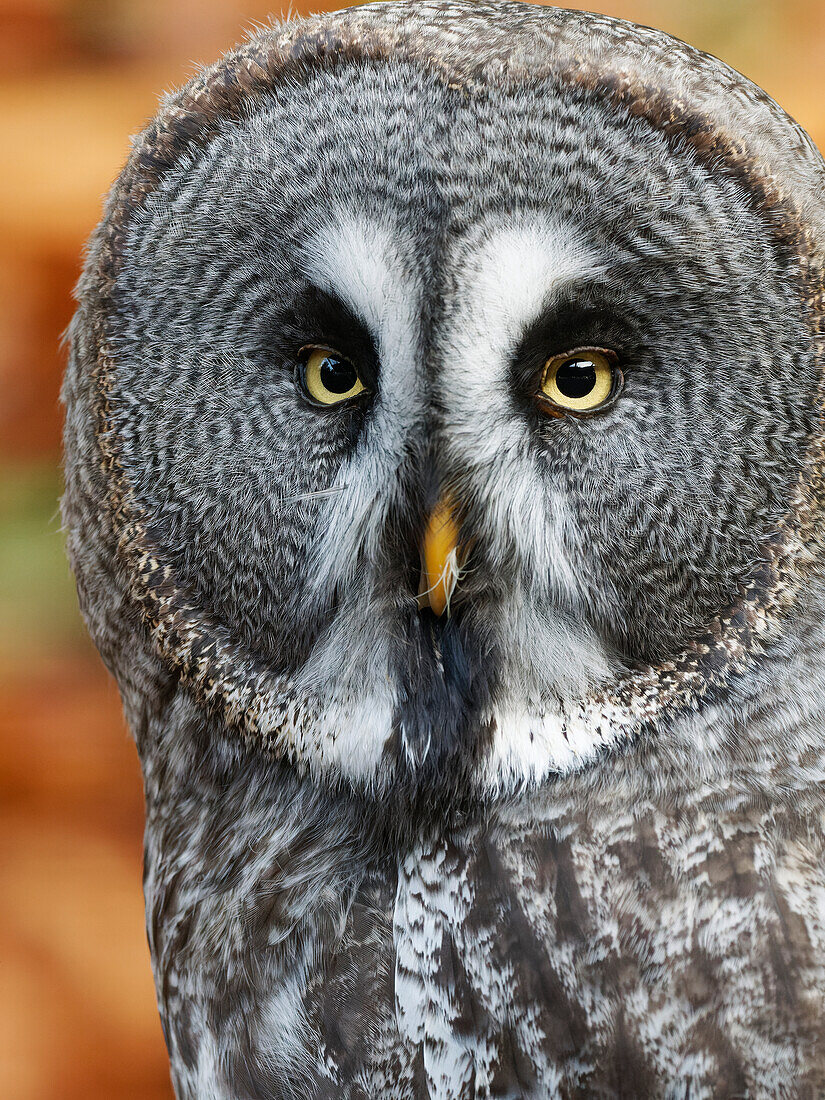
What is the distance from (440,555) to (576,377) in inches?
6.9

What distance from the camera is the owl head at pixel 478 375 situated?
787 millimetres

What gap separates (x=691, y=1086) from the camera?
2.43 ft

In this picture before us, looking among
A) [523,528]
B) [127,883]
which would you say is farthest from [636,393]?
[127,883]

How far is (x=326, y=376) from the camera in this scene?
86 cm

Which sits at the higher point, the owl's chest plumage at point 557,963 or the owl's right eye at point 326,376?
the owl's right eye at point 326,376

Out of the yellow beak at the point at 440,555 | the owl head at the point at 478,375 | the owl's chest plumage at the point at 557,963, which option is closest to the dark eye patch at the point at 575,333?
the owl head at the point at 478,375

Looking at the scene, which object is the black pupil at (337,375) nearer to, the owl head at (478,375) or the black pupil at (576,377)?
the owl head at (478,375)

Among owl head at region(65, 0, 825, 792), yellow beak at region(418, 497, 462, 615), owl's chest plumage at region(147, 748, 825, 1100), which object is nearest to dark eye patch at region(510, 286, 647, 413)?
owl head at region(65, 0, 825, 792)

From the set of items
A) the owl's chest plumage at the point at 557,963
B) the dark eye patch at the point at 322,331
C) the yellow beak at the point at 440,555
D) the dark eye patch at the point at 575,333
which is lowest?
the owl's chest plumage at the point at 557,963

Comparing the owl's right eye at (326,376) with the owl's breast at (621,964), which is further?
the owl's right eye at (326,376)

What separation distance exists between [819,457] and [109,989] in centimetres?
165

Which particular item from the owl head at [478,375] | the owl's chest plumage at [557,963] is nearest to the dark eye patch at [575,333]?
the owl head at [478,375]

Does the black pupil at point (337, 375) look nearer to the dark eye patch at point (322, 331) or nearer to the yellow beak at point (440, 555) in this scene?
the dark eye patch at point (322, 331)

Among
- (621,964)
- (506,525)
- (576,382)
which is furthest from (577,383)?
(621,964)
